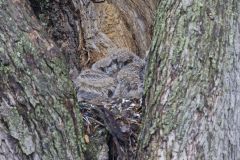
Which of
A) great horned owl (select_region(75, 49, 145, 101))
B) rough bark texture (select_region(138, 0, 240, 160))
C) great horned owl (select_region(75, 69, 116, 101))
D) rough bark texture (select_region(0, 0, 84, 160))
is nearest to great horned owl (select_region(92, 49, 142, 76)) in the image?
great horned owl (select_region(75, 49, 145, 101))

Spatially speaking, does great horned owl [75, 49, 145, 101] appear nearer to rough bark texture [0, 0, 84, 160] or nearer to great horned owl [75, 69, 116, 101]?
great horned owl [75, 69, 116, 101]

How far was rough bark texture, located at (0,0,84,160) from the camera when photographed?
2615 millimetres

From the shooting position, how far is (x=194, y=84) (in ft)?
9.45

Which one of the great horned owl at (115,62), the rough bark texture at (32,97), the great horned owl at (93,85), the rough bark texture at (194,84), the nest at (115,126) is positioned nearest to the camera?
the rough bark texture at (32,97)

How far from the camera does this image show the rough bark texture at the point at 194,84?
2789mm

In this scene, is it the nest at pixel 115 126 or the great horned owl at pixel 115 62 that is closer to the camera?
the nest at pixel 115 126

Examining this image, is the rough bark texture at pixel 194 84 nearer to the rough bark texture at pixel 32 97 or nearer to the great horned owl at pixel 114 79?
the rough bark texture at pixel 32 97

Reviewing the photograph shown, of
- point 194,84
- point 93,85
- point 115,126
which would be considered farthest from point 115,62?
point 194,84

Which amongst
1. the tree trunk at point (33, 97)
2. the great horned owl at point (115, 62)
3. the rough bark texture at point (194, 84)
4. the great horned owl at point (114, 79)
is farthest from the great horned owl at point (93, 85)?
the rough bark texture at point (194, 84)

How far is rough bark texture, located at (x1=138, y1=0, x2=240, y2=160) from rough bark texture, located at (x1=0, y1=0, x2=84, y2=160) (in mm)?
433

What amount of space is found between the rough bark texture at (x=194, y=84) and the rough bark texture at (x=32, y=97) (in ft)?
1.42

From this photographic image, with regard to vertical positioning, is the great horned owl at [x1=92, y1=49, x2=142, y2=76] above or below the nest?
above

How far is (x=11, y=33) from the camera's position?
9.09 ft

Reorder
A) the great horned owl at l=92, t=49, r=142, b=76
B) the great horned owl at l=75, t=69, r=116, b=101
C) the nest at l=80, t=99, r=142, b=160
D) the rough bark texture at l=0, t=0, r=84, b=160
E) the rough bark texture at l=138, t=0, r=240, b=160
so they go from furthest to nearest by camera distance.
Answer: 1. the great horned owl at l=92, t=49, r=142, b=76
2. the great horned owl at l=75, t=69, r=116, b=101
3. the nest at l=80, t=99, r=142, b=160
4. the rough bark texture at l=138, t=0, r=240, b=160
5. the rough bark texture at l=0, t=0, r=84, b=160
